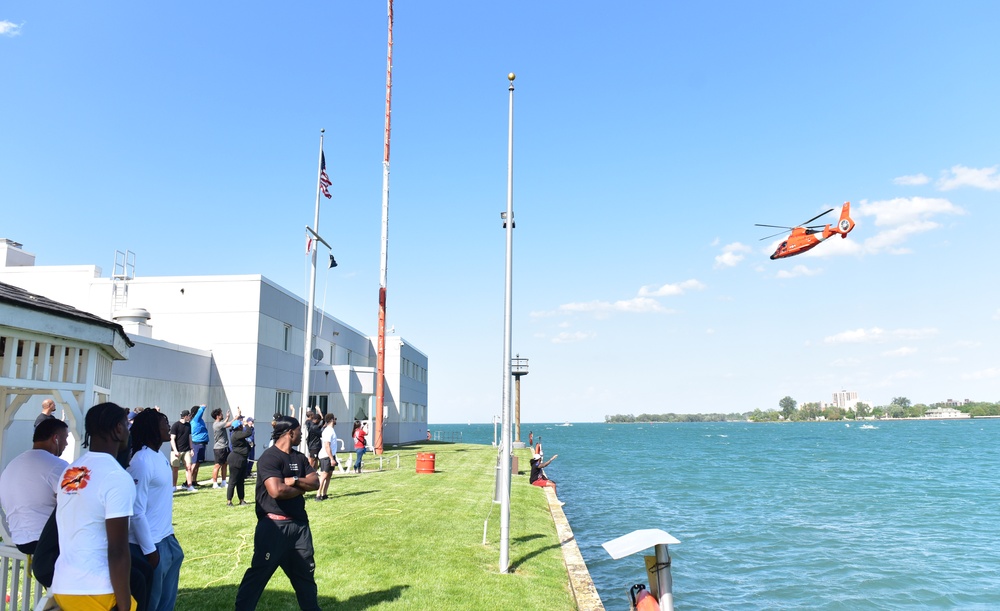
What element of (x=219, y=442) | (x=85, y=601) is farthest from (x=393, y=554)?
(x=219, y=442)

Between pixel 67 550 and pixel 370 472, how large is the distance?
20.0 metres

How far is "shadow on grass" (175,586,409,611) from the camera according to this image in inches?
298

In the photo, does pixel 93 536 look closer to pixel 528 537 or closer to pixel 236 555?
pixel 236 555

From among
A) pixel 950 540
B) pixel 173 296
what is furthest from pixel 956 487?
pixel 173 296

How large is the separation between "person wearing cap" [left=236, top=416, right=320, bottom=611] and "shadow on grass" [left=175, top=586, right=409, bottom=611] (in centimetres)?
127

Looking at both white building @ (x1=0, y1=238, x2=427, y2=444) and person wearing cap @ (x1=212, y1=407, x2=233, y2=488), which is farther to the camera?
white building @ (x1=0, y1=238, x2=427, y2=444)

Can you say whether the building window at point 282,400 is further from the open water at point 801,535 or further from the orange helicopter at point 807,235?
the orange helicopter at point 807,235

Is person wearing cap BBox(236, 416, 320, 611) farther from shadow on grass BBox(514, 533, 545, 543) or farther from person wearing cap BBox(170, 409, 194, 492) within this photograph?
person wearing cap BBox(170, 409, 194, 492)

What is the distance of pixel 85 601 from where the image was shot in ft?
12.3

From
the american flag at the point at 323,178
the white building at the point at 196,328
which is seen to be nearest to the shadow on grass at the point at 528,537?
the american flag at the point at 323,178

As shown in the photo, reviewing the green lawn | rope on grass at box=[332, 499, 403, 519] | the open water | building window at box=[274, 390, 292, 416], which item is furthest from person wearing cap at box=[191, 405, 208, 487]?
building window at box=[274, 390, 292, 416]

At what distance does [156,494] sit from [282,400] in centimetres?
2826

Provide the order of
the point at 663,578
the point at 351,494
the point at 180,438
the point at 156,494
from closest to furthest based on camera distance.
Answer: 1. the point at 156,494
2. the point at 663,578
3. the point at 180,438
4. the point at 351,494

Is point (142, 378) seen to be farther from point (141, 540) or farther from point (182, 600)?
point (141, 540)
